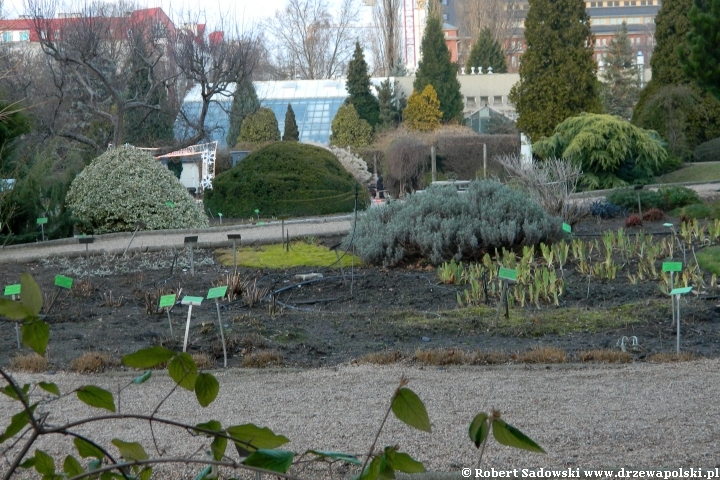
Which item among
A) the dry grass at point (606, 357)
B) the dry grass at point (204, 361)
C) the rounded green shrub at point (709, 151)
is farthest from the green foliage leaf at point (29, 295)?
the rounded green shrub at point (709, 151)

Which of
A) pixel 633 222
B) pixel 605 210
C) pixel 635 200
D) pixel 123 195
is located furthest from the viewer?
pixel 635 200

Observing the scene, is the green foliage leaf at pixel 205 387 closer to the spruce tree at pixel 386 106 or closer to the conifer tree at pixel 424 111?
the conifer tree at pixel 424 111

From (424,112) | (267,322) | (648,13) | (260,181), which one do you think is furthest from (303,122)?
(648,13)

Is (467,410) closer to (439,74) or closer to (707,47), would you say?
(707,47)

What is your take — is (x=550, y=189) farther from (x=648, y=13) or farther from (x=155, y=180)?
(x=648, y=13)

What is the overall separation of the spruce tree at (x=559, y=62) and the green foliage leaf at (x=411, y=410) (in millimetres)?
24544

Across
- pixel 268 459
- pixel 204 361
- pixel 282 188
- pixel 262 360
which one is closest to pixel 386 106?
pixel 282 188

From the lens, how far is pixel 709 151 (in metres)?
25.6

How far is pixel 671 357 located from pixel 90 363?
3.76m

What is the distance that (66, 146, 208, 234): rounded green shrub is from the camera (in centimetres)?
1473

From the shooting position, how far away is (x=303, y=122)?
40.7m

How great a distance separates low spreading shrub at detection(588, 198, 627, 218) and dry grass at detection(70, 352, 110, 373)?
415 inches

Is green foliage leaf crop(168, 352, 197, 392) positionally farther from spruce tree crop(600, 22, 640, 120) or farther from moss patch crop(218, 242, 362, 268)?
spruce tree crop(600, 22, 640, 120)

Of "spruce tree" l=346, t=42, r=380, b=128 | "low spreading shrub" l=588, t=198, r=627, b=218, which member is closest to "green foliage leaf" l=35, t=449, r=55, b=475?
"low spreading shrub" l=588, t=198, r=627, b=218
